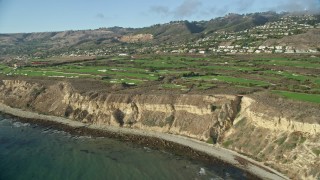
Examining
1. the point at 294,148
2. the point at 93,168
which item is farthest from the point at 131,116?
the point at 294,148

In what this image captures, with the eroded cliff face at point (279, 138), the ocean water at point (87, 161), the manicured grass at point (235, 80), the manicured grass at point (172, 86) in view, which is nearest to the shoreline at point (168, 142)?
the eroded cliff face at point (279, 138)

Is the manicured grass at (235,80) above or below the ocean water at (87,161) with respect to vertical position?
above

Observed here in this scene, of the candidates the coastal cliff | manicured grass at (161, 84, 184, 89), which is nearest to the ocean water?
the coastal cliff

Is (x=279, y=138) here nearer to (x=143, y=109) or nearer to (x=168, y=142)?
(x=168, y=142)

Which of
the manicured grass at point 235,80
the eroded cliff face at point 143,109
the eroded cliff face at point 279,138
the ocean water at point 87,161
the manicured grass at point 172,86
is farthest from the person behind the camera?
the manicured grass at point 172,86

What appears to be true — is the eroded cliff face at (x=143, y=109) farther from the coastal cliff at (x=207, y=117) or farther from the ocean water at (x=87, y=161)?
the ocean water at (x=87, y=161)
